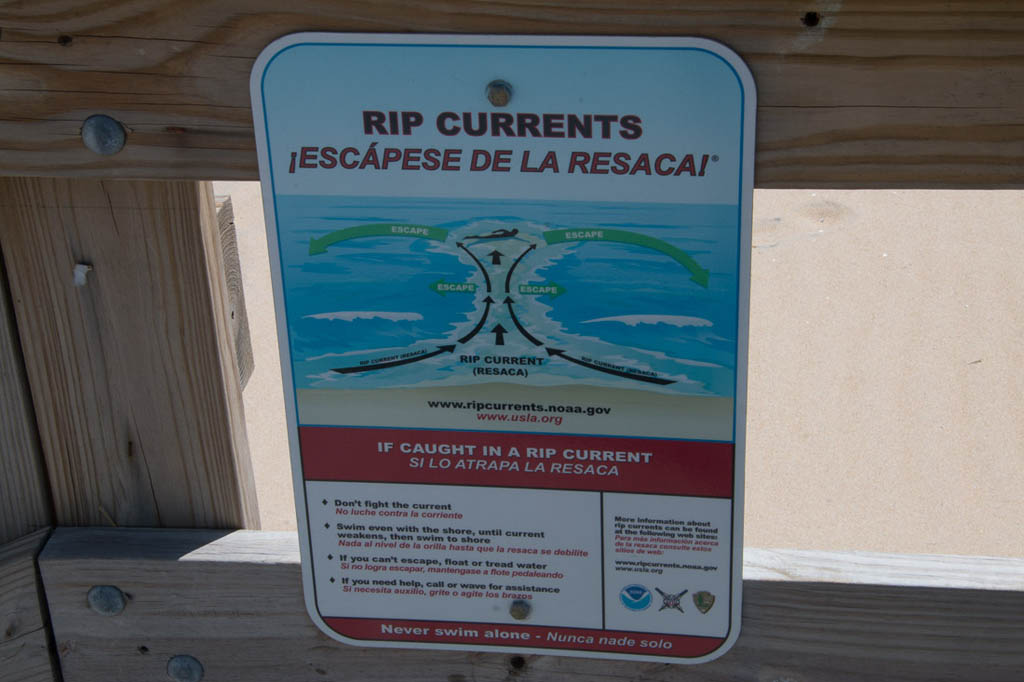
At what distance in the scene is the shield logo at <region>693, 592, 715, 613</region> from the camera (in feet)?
4.34

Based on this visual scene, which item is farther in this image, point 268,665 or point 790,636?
point 268,665

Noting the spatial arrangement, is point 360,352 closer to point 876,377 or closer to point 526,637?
point 526,637

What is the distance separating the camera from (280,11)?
3.71 feet

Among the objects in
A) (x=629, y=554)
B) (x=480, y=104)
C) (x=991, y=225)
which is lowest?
(x=629, y=554)

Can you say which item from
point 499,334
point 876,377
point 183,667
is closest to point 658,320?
point 499,334

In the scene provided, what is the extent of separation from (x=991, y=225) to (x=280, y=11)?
2512mm

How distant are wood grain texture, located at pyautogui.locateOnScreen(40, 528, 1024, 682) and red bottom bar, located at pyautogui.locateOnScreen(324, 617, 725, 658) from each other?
4 centimetres

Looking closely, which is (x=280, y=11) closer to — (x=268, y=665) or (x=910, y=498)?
(x=268, y=665)

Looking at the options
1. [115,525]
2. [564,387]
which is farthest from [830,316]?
[115,525]

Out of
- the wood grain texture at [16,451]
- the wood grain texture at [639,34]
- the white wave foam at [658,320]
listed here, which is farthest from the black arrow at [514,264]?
the wood grain texture at [16,451]

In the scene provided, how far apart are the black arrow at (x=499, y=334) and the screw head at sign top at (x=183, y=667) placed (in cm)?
70

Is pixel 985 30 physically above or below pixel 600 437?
above

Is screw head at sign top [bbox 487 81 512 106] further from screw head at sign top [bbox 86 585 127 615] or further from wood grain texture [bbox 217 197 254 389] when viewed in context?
screw head at sign top [bbox 86 585 127 615]

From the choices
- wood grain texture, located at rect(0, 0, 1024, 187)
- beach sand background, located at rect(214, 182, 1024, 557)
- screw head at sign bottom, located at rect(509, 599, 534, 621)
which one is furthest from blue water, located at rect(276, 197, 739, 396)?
beach sand background, located at rect(214, 182, 1024, 557)
